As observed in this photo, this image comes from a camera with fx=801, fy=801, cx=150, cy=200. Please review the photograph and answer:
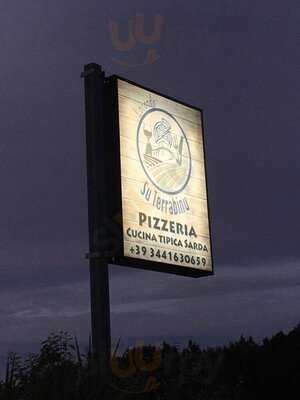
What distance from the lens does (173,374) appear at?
44.7 feet

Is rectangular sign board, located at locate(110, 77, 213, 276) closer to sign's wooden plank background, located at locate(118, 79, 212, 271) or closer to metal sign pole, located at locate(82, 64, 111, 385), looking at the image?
sign's wooden plank background, located at locate(118, 79, 212, 271)

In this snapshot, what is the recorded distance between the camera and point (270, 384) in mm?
17969

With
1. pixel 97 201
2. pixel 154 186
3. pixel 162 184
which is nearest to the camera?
pixel 97 201

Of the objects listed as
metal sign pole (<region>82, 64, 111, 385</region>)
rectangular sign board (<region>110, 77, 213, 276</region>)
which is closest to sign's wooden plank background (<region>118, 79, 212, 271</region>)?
rectangular sign board (<region>110, 77, 213, 276</region>)

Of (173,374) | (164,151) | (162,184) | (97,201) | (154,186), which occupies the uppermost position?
(164,151)

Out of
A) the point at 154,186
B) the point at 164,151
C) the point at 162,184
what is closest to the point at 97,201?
the point at 154,186

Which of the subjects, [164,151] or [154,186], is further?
[164,151]

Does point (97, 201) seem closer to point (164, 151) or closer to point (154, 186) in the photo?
point (154, 186)

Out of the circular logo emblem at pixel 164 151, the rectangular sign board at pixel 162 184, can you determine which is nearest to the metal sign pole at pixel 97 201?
the rectangular sign board at pixel 162 184

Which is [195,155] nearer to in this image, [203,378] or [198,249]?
A: [198,249]

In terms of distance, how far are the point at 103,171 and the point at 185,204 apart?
2164mm

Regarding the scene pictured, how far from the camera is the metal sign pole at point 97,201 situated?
486 inches

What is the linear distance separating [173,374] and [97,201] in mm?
3254

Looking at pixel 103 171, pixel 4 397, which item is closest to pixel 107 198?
A: pixel 103 171
